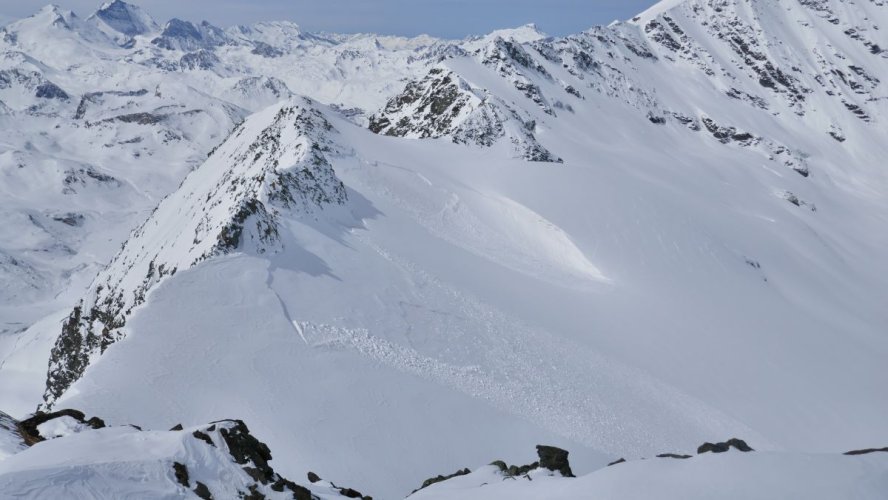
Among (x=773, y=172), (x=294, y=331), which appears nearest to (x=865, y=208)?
(x=773, y=172)

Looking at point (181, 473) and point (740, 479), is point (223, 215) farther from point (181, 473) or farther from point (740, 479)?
point (740, 479)

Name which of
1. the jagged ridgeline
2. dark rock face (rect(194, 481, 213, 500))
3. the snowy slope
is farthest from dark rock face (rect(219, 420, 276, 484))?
the jagged ridgeline

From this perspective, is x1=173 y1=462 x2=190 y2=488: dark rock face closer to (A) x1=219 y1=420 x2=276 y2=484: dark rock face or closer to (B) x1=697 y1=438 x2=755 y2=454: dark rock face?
(A) x1=219 y1=420 x2=276 y2=484: dark rock face

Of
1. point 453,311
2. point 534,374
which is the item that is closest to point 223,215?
point 453,311

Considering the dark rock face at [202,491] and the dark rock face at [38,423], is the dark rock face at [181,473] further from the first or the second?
the dark rock face at [38,423]

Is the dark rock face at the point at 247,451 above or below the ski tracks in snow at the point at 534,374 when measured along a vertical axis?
above

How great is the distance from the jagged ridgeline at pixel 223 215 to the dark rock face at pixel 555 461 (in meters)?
15.8

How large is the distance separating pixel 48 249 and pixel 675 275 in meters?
189

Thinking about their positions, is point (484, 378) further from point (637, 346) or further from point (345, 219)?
point (345, 219)

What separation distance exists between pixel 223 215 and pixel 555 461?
1947cm

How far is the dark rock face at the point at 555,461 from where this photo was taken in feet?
40.0

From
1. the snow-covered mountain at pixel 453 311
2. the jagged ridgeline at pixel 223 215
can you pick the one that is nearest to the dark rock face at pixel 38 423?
the snow-covered mountain at pixel 453 311

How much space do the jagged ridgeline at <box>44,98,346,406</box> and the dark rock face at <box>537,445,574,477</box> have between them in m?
15.8

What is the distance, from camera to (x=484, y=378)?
73.7 feet
